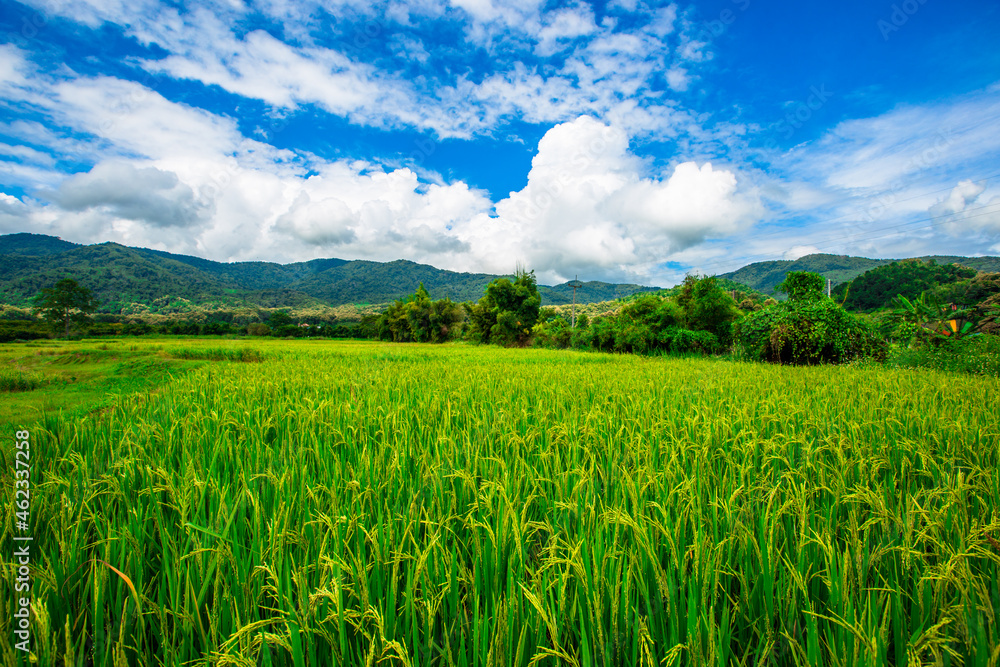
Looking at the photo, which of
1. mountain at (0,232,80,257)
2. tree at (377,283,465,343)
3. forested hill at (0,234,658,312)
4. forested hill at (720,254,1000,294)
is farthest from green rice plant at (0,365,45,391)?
mountain at (0,232,80,257)

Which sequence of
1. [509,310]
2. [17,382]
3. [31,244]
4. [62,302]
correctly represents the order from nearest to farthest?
[17,382]
[62,302]
[509,310]
[31,244]

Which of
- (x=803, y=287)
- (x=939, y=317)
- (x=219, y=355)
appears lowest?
(x=219, y=355)

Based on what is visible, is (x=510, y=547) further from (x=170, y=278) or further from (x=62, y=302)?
(x=170, y=278)

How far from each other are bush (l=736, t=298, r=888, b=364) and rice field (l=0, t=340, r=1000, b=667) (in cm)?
783

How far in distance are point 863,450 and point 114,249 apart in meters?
213

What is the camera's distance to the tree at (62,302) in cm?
2688

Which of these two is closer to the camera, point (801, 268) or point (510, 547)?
point (510, 547)

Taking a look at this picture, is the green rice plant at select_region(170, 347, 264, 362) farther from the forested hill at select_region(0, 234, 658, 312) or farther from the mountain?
the mountain

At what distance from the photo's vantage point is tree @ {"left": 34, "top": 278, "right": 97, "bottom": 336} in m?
26.9

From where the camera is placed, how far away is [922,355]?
942 cm

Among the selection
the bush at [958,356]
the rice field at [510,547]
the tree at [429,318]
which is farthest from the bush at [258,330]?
the bush at [958,356]

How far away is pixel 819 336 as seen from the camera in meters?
10.1

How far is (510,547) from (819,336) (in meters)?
12.3

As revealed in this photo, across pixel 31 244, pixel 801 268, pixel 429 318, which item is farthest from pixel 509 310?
pixel 31 244
